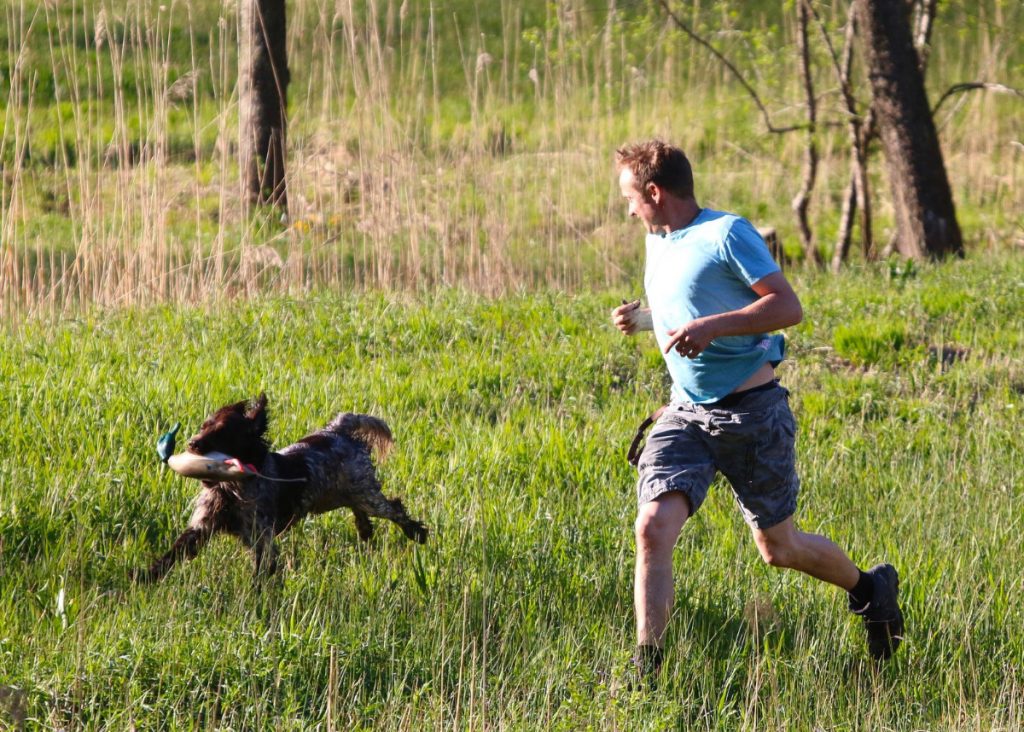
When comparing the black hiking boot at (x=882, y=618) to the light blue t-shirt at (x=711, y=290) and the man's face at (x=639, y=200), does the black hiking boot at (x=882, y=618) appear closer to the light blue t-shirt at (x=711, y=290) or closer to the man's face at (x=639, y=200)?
the light blue t-shirt at (x=711, y=290)

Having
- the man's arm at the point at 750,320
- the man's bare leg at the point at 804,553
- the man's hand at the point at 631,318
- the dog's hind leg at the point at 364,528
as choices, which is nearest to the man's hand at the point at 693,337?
the man's arm at the point at 750,320

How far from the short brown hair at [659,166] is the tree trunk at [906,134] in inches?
299

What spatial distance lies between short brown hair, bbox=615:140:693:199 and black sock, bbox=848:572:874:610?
60.8 inches

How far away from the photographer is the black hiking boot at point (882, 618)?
13.8 feet

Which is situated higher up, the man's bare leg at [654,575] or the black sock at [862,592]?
the man's bare leg at [654,575]

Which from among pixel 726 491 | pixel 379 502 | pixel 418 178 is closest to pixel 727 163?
pixel 418 178

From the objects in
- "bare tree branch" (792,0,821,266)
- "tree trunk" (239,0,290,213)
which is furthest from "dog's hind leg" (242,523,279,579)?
"tree trunk" (239,0,290,213)

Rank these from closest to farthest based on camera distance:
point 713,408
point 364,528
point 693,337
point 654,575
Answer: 1. point 693,337
2. point 654,575
3. point 713,408
4. point 364,528

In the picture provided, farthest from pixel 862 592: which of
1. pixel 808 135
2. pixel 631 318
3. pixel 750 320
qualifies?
pixel 808 135

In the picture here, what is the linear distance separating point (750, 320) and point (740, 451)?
54 centimetres

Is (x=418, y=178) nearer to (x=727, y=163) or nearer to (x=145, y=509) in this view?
(x=145, y=509)

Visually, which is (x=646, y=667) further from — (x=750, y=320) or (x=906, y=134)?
(x=906, y=134)

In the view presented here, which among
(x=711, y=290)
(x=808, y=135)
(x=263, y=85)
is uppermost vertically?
(x=263, y=85)

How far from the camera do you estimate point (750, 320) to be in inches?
152
